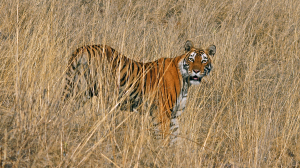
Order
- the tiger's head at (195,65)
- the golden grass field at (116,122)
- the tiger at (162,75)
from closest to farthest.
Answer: the golden grass field at (116,122)
the tiger at (162,75)
the tiger's head at (195,65)

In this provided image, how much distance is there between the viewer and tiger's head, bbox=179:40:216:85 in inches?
155

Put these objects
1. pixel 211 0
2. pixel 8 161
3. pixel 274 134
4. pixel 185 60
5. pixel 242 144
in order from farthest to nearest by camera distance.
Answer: pixel 211 0 → pixel 185 60 → pixel 274 134 → pixel 242 144 → pixel 8 161

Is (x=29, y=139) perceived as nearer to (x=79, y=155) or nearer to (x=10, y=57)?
(x=79, y=155)

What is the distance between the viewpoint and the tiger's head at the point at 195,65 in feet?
12.9

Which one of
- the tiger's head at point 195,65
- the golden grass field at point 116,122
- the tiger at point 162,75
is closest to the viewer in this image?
the golden grass field at point 116,122

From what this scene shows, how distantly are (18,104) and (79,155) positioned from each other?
568mm

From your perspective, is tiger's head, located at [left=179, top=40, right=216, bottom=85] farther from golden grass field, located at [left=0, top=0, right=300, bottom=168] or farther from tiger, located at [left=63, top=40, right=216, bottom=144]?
golden grass field, located at [left=0, top=0, right=300, bottom=168]

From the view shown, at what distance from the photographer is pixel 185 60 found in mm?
4039

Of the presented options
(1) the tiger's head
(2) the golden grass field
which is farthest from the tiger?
→ (2) the golden grass field

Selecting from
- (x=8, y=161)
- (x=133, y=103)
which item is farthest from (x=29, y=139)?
(x=133, y=103)

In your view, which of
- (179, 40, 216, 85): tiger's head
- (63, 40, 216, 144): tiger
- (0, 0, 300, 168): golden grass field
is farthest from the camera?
(179, 40, 216, 85): tiger's head

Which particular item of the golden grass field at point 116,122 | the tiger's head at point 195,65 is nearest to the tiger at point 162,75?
the tiger's head at point 195,65

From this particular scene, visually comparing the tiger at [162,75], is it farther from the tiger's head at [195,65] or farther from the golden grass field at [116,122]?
the golden grass field at [116,122]

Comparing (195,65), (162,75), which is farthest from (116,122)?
(195,65)
